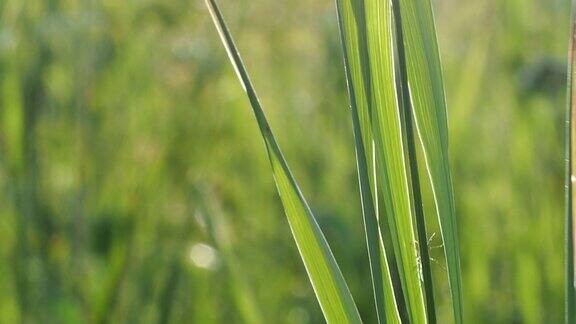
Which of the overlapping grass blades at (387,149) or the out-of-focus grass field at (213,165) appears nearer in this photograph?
the overlapping grass blades at (387,149)

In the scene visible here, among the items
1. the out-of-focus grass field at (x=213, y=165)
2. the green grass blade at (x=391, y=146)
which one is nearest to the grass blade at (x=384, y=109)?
the green grass blade at (x=391, y=146)

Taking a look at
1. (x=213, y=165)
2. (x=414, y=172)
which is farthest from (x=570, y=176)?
(x=213, y=165)

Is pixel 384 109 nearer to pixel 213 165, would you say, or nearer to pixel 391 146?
pixel 391 146

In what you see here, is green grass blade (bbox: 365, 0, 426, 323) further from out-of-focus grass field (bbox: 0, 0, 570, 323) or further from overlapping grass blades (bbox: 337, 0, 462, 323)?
out-of-focus grass field (bbox: 0, 0, 570, 323)

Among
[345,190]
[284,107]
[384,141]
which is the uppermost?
[384,141]

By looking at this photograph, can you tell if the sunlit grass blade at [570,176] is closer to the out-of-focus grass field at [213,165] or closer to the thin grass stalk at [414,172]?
the thin grass stalk at [414,172]

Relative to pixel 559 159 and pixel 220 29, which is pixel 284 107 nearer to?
pixel 559 159

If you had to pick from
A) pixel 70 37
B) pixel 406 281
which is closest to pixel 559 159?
pixel 70 37
